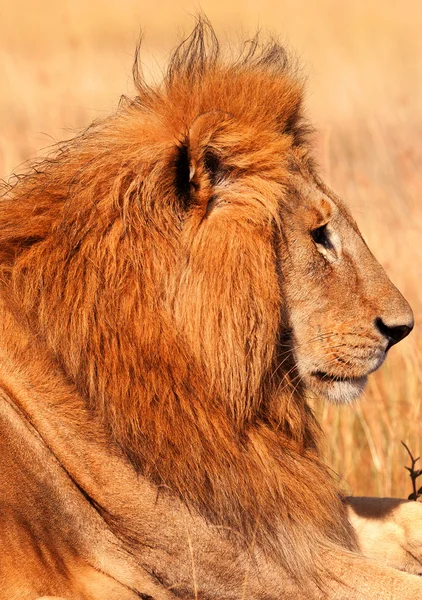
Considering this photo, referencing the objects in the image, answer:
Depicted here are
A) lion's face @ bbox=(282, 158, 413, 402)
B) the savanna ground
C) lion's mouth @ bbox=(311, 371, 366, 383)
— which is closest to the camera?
lion's face @ bbox=(282, 158, 413, 402)

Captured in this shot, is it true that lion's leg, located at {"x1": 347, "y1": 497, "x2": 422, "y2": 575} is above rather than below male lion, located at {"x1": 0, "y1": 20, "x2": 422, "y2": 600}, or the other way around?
below

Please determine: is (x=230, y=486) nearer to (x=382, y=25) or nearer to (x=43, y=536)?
(x=43, y=536)

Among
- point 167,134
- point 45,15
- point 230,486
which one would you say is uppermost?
point 45,15

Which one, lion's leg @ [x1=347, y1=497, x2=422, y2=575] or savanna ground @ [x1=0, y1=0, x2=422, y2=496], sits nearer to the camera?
lion's leg @ [x1=347, y1=497, x2=422, y2=575]

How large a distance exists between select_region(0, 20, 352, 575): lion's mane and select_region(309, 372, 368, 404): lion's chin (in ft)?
0.78

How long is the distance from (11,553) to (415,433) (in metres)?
3.02

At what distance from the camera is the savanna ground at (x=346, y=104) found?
590cm

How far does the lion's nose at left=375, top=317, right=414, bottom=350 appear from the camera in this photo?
3.70 m

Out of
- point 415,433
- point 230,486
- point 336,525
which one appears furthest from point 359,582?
point 415,433

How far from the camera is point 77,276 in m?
3.44

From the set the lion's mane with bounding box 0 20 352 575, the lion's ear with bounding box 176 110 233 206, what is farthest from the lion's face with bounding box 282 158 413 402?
the lion's ear with bounding box 176 110 233 206

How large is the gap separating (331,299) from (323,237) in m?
0.23

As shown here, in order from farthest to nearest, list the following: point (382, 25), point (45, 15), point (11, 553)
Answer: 1. point (45, 15)
2. point (382, 25)
3. point (11, 553)

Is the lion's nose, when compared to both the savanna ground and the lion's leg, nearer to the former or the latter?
the lion's leg
